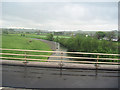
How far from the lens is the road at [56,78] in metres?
3.45

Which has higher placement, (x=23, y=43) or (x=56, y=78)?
(x=23, y=43)

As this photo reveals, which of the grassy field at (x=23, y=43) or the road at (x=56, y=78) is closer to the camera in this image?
the road at (x=56, y=78)

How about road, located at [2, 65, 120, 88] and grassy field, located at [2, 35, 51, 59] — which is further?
grassy field, located at [2, 35, 51, 59]

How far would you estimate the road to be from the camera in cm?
345

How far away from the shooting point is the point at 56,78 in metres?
3.87

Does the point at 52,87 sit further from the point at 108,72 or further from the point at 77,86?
the point at 108,72

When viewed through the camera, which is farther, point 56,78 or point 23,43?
point 23,43

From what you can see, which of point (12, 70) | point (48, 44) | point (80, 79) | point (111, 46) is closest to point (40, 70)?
point (12, 70)

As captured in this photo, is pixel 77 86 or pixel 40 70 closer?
pixel 77 86

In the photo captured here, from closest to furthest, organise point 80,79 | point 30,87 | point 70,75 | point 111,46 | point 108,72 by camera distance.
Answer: point 30,87, point 80,79, point 70,75, point 108,72, point 111,46

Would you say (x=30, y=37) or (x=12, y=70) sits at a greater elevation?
(x=30, y=37)

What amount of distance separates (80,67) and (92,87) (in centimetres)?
141

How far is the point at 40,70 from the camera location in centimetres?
454

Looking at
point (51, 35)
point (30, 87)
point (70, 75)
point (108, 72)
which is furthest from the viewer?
point (51, 35)
